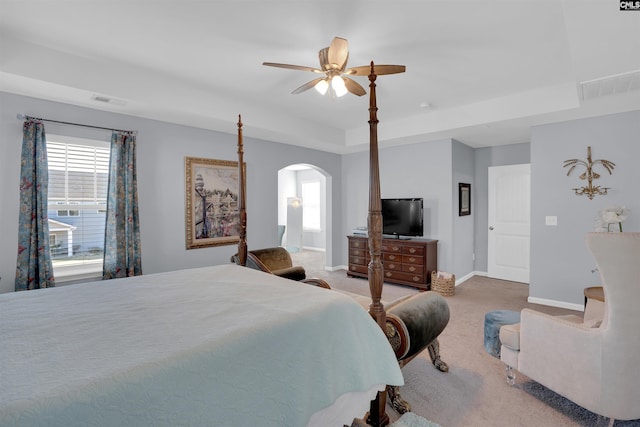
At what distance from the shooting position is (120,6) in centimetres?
217

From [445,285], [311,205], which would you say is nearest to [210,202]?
[445,285]

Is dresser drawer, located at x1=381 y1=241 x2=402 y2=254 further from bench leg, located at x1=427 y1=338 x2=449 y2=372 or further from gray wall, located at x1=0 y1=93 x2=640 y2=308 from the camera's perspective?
Answer: bench leg, located at x1=427 y1=338 x2=449 y2=372

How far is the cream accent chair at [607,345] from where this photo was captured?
1624 mm

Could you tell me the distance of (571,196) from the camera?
4016mm

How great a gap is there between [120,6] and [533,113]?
14.0 ft

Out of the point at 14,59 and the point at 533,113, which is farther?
the point at 533,113

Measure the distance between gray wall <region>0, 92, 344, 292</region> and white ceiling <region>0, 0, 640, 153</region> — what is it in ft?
0.55

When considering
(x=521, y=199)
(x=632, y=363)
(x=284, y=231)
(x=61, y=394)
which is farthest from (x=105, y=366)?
(x=284, y=231)

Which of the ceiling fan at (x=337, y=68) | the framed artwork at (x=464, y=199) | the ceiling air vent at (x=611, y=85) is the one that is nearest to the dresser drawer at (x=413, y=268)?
the framed artwork at (x=464, y=199)

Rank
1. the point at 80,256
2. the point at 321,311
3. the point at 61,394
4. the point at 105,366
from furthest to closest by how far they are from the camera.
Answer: the point at 80,256
the point at 321,311
the point at 105,366
the point at 61,394

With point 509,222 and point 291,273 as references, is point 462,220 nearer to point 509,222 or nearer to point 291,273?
point 509,222

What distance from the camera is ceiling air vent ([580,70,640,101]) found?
2781 millimetres

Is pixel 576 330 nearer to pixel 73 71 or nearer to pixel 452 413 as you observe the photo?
pixel 452 413

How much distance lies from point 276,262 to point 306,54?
2382 millimetres
